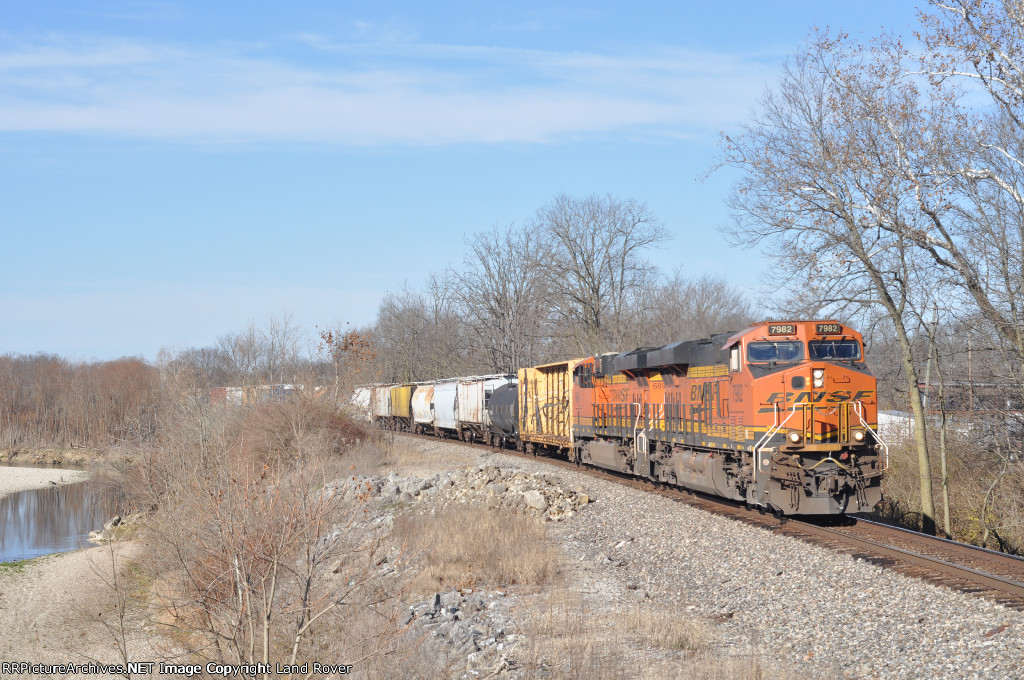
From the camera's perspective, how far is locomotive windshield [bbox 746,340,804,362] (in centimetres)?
1455

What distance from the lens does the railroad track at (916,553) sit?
9.83 m

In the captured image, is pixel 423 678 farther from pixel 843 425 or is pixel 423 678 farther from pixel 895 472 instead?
pixel 895 472

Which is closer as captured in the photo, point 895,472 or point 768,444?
point 768,444

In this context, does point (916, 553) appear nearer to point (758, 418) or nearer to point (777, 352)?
point (758, 418)

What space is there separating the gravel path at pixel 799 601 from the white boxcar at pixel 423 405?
99.7ft

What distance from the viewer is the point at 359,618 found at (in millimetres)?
9555

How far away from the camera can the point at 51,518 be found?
36.6m

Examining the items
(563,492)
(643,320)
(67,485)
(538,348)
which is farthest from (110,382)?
(563,492)

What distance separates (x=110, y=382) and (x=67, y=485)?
2454 cm

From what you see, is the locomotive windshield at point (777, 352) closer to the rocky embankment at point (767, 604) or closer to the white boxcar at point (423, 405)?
the rocky embankment at point (767, 604)

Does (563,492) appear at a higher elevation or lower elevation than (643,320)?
lower

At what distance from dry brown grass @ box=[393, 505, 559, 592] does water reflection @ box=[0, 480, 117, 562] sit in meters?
18.9

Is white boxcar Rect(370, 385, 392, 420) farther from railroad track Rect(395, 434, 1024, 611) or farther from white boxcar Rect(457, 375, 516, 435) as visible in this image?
railroad track Rect(395, 434, 1024, 611)

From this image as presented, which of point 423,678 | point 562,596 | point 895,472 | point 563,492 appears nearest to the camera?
point 423,678
